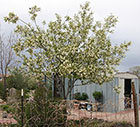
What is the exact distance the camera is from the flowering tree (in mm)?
8344

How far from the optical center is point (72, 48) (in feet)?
26.6

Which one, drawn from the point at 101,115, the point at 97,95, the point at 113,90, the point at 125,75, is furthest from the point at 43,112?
the point at 125,75

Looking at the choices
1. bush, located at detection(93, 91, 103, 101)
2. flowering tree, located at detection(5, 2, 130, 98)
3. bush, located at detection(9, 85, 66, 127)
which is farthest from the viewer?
bush, located at detection(93, 91, 103, 101)

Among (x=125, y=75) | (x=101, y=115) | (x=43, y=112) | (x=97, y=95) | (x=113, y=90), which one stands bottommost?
(x=101, y=115)

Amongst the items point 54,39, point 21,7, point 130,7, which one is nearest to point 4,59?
point 21,7

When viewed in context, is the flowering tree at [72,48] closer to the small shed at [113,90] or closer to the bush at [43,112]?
the bush at [43,112]

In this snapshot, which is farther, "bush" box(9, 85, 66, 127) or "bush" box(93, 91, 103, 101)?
"bush" box(93, 91, 103, 101)

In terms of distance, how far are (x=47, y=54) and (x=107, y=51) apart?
215 centimetres

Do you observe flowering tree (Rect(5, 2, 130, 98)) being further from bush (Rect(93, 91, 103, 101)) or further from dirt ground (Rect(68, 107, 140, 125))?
bush (Rect(93, 91, 103, 101))

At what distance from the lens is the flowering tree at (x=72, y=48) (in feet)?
27.4

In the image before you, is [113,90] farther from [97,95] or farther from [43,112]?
[43,112]

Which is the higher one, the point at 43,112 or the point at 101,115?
the point at 43,112

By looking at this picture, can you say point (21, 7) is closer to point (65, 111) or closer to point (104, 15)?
point (104, 15)

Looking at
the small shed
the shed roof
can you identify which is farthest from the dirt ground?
the shed roof
